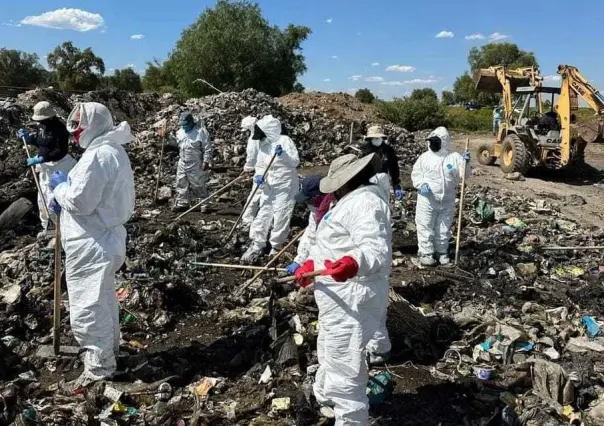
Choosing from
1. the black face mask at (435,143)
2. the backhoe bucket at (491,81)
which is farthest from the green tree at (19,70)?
the black face mask at (435,143)

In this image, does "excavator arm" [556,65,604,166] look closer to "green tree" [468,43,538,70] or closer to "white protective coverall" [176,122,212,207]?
"white protective coverall" [176,122,212,207]

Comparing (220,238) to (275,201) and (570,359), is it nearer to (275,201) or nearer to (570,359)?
(275,201)

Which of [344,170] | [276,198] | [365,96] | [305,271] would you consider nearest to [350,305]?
[305,271]

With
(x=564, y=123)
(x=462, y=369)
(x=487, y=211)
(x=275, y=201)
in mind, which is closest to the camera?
(x=462, y=369)

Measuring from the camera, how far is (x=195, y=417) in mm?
3479

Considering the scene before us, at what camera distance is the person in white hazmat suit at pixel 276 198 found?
667cm

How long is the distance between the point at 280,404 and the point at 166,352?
1318mm

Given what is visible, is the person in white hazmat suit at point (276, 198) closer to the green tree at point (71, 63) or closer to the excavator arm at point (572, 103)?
the excavator arm at point (572, 103)

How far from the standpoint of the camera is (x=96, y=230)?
12.0 ft

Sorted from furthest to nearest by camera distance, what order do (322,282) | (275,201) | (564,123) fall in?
(564,123) → (275,201) → (322,282)

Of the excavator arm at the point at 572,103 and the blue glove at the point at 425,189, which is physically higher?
the excavator arm at the point at 572,103

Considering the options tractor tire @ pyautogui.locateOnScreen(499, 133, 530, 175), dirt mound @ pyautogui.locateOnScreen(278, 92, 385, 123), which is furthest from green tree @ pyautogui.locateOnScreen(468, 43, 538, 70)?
tractor tire @ pyautogui.locateOnScreen(499, 133, 530, 175)

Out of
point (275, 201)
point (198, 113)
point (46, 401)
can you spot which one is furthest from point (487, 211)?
point (198, 113)

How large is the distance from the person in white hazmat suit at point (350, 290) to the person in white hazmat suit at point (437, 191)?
138 inches
